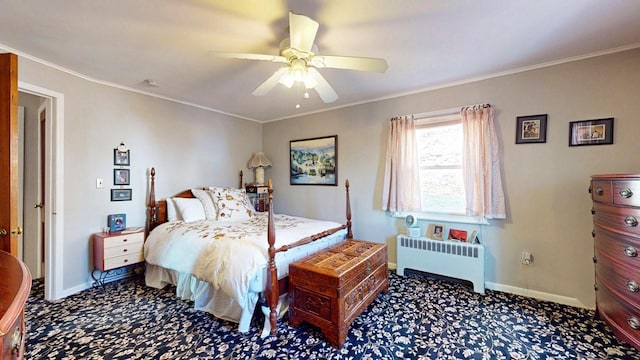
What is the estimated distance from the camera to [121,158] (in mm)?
3180

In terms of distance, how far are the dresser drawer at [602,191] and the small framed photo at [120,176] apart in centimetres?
472

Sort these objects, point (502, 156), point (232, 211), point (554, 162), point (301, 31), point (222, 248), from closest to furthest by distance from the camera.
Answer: point (301, 31) < point (222, 248) < point (554, 162) < point (502, 156) < point (232, 211)

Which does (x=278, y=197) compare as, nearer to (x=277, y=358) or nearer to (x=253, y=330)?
(x=253, y=330)

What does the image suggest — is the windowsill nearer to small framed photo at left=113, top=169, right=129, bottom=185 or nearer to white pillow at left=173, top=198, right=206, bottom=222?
white pillow at left=173, top=198, right=206, bottom=222

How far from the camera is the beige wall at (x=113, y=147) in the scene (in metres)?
2.77

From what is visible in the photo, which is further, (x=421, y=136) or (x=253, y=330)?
(x=421, y=136)

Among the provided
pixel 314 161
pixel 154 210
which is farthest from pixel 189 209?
pixel 314 161

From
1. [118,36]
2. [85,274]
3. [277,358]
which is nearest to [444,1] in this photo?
[118,36]

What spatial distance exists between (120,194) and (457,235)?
410 centimetres

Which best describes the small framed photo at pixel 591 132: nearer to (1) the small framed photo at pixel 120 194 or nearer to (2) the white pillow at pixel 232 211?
(2) the white pillow at pixel 232 211

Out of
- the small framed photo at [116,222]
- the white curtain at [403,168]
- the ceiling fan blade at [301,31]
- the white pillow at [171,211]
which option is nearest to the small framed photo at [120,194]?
the small framed photo at [116,222]

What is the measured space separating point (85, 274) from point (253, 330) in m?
2.19

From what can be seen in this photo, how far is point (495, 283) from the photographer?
114 inches

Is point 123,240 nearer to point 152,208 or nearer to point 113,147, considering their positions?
point 152,208
